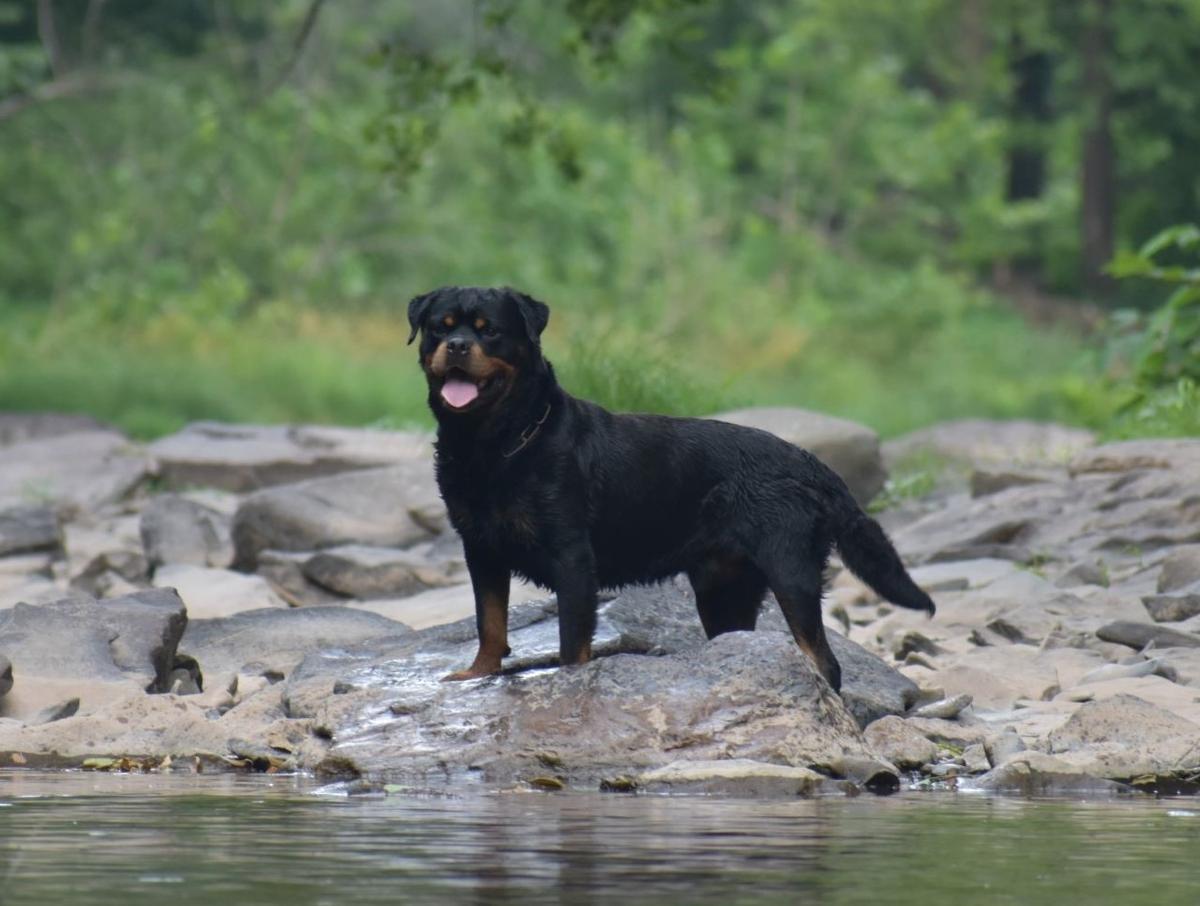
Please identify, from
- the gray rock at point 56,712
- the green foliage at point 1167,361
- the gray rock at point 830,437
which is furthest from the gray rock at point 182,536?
the green foliage at point 1167,361

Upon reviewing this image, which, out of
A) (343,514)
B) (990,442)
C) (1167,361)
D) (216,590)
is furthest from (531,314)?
(990,442)

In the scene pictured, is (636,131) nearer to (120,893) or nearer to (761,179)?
(761,179)

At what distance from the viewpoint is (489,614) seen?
25.7 feet

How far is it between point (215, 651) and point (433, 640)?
1.45m

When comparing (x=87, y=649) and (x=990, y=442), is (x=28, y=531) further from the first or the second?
(x=990, y=442)

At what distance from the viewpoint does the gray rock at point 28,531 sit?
13.2 meters

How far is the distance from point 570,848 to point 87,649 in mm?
3753

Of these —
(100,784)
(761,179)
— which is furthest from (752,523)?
(761,179)

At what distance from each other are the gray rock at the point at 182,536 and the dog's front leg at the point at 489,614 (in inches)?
210

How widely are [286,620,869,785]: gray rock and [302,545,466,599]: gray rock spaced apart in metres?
4.08

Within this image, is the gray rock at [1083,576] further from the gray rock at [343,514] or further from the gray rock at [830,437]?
the gray rock at [343,514]

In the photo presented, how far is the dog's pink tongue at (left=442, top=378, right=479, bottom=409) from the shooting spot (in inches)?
294

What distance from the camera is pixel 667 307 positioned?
31.5m

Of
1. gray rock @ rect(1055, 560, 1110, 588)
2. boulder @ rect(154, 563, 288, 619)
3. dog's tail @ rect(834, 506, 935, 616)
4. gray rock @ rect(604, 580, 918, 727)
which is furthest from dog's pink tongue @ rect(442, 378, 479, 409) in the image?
gray rock @ rect(1055, 560, 1110, 588)
